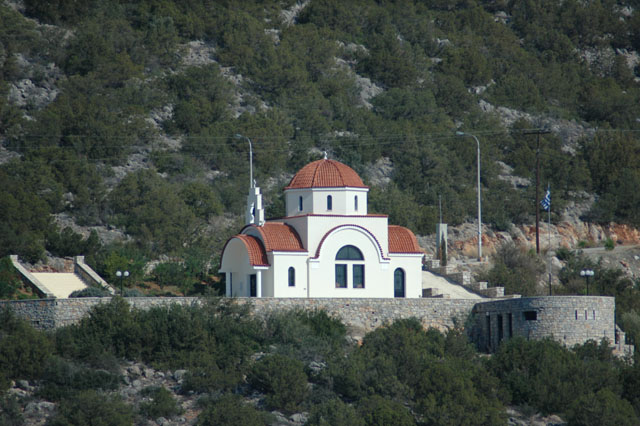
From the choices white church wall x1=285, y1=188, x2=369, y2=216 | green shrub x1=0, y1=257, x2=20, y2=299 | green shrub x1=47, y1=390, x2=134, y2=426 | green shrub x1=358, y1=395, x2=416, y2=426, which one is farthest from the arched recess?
green shrub x1=0, y1=257, x2=20, y2=299

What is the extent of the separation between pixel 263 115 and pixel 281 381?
44734 mm

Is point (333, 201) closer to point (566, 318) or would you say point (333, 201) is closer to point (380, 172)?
point (566, 318)

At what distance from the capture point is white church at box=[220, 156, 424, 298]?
59.0m

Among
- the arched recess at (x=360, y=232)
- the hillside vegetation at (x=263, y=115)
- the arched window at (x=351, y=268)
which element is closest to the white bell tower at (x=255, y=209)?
the arched recess at (x=360, y=232)

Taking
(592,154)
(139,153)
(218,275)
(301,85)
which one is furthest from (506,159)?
(218,275)

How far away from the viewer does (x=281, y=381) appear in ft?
166

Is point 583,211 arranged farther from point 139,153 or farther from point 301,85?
point 139,153

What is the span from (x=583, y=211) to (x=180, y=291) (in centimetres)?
3697

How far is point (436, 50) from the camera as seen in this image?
115 meters

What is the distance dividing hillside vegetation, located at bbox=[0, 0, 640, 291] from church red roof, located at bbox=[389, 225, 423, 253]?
36.3 ft

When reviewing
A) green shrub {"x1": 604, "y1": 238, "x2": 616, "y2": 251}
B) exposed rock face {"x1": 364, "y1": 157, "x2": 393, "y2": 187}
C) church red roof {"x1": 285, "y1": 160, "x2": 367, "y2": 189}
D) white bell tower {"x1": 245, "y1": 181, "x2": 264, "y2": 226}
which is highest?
exposed rock face {"x1": 364, "y1": 157, "x2": 393, "y2": 187}

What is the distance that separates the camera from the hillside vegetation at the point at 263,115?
76688 mm

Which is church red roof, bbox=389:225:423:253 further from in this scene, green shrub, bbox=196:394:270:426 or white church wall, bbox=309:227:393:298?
green shrub, bbox=196:394:270:426

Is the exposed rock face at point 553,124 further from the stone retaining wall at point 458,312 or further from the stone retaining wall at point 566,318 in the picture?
the stone retaining wall at point 566,318
